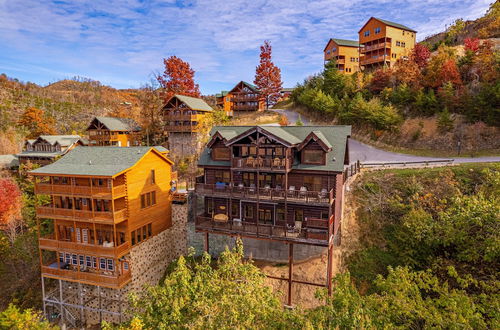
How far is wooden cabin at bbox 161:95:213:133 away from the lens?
149 ft

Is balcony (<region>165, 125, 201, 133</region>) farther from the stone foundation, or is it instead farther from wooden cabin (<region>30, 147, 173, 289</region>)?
the stone foundation

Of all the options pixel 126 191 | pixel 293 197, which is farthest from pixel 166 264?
pixel 293 197

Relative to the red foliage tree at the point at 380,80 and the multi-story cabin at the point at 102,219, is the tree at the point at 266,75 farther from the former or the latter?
the multi-story cabin at the point at 102,219

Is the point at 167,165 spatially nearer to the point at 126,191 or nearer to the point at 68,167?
the point at 126,191

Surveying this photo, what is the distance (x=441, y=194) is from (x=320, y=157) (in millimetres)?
13894

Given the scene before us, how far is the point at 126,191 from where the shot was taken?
23906 millimetres

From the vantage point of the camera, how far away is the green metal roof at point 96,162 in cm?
2353

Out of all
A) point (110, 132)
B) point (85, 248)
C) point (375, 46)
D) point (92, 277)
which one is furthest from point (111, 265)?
point (375, 46)

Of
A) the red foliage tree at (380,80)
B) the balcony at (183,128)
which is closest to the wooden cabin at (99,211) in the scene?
the balcony at (183,128)

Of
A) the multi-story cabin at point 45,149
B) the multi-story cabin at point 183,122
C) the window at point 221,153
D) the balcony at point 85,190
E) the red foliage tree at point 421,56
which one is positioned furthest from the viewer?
the multi-story cabin at point 45,149

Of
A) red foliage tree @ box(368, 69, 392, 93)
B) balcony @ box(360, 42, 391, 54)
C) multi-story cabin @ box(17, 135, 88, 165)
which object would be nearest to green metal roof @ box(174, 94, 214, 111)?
multi-story cabin @ box(17, 135, 88, 165)

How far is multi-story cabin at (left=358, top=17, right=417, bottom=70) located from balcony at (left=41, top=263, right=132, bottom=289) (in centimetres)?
5767

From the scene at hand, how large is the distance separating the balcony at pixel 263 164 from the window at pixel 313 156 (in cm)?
132

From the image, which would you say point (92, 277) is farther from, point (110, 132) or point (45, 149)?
point (45, 149)
